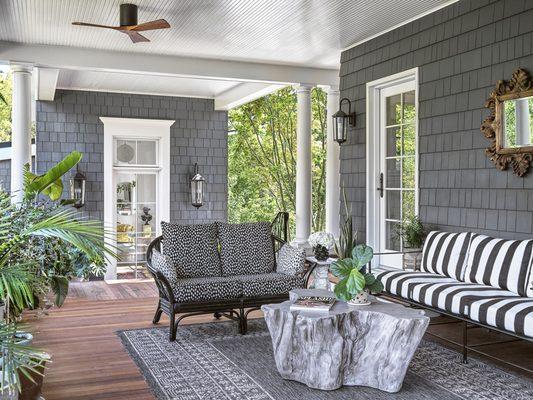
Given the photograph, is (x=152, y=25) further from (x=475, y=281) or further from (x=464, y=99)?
(x=475, y=281)

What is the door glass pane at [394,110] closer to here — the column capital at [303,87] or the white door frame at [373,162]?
the white door frame at [373,162]

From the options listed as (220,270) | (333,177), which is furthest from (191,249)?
(333,177)

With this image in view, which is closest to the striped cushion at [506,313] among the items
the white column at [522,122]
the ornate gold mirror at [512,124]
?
the ornate gold mirror at [512,124]

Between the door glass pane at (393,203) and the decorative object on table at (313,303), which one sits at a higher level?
the door glass pane at (393,203)

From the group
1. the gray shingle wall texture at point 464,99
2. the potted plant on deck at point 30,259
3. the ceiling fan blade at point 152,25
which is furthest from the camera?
the ceiling fan blade at point 152,25

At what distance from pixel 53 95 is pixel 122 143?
54.7 inches

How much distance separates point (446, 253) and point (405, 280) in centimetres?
54

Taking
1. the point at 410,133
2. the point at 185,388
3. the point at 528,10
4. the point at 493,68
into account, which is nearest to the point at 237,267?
the point at 185,388

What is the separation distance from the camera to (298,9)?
230 inches

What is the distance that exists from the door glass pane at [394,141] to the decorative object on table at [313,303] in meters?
3.04

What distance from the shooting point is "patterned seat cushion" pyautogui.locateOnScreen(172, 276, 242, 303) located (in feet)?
16.8

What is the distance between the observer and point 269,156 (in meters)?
14.9

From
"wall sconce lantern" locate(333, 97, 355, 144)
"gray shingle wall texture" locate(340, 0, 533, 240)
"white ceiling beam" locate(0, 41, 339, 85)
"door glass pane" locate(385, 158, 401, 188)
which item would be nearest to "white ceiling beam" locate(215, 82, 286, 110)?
"white ceiling beam" locate(0, 41, 339, 85)

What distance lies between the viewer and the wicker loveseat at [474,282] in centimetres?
410
